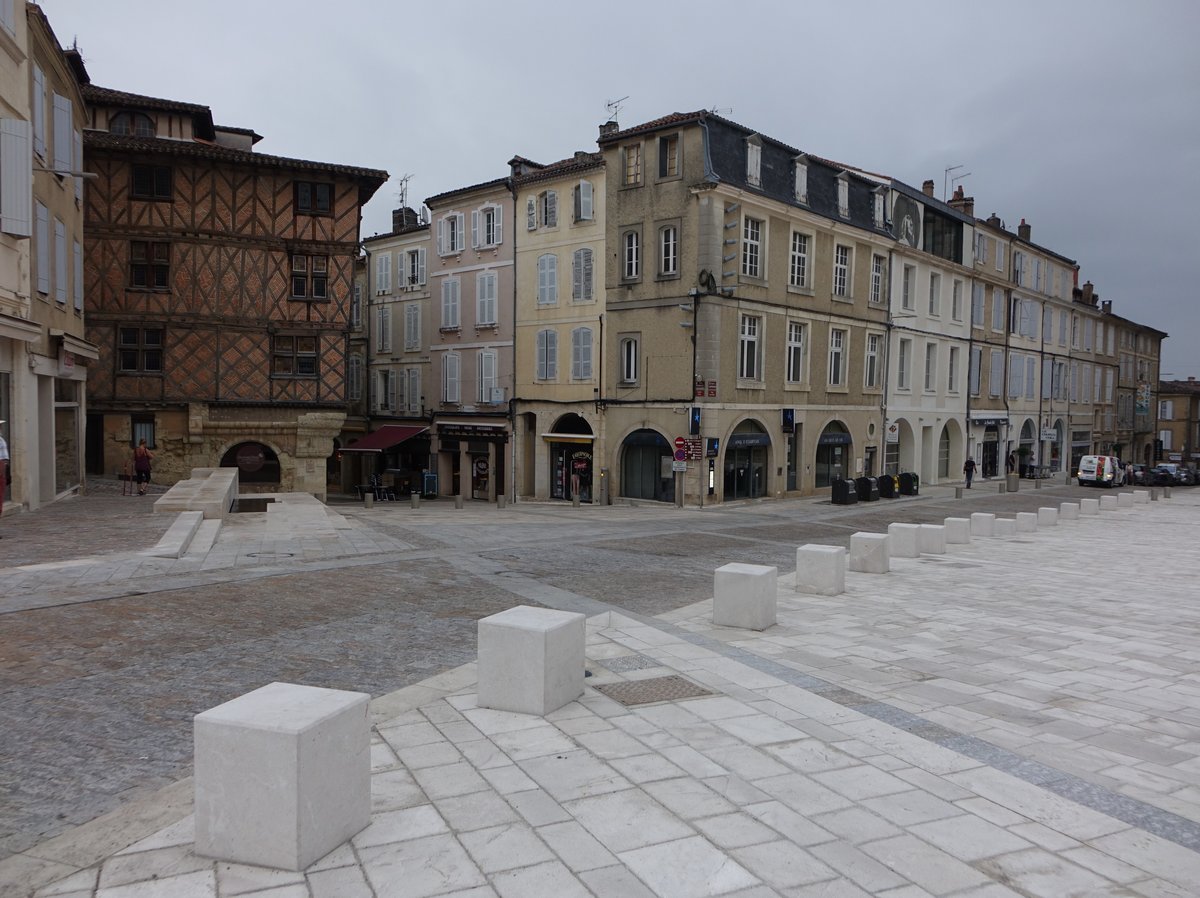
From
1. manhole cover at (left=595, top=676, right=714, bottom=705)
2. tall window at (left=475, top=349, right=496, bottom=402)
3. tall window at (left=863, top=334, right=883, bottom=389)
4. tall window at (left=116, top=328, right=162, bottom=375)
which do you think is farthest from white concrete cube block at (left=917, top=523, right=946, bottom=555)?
tall window at (left=116, top=328, right=162, bottom=375)

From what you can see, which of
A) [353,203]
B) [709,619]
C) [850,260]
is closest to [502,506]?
[353,203]

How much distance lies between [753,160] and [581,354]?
8831mm

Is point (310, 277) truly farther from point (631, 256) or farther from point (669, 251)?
point (669, 251)

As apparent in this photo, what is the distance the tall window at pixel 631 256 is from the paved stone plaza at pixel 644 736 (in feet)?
59.6

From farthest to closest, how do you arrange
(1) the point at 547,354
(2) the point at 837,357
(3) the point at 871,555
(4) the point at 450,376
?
(4) the point at 450,376 → (2) the point at 837,357 → (1) the point at 547,354 → (3) the point at 871,555

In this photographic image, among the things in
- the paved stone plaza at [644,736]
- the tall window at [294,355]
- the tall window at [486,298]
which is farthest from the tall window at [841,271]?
the paved stone plaza at [644,736]

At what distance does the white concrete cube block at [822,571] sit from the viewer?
11203 millimetres

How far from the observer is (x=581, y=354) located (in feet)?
101

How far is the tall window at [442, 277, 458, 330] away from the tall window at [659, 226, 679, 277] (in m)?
11.7

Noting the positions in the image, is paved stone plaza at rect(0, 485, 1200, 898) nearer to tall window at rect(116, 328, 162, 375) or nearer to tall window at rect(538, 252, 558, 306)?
tall window at rect(116, 328, 162, 375)

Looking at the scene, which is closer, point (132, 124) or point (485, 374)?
point (132, 124)

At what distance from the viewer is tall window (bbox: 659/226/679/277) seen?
27469 millimetres

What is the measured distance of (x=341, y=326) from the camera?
29375 mm

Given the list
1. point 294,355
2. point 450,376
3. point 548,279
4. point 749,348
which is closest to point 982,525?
point 749,348
